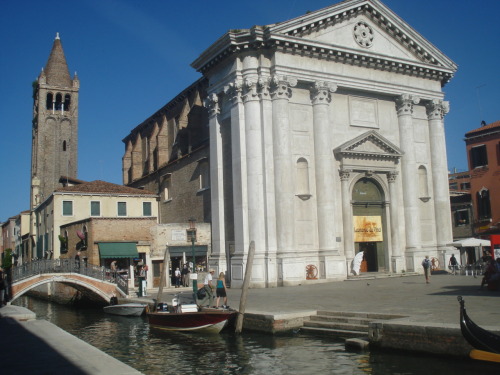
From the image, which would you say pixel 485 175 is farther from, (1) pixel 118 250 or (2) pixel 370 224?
(1) pixel 118 250

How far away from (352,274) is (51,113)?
4932cm

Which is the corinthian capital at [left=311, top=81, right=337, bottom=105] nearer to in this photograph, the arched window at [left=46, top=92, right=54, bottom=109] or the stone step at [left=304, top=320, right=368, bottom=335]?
the stone step at [left=304, top=320, right=368, bottom=335]

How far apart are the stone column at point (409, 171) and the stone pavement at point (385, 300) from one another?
562 cm

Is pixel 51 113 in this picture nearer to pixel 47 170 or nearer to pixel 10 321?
pixel 47 170

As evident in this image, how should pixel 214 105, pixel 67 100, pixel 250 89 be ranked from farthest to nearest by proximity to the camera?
1. pixel 67 100
2. pixel 214 105
3. pixel 250 89

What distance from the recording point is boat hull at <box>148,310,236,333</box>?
14906 millimetres

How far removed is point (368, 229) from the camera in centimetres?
2736

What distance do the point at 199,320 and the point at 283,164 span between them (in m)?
10.6

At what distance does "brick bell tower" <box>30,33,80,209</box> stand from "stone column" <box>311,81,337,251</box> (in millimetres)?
43270

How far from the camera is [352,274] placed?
25.7 m

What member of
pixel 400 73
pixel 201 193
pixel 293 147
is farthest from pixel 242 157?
pixel 400 73

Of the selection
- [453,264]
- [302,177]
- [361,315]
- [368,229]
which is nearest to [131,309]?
[302,177]

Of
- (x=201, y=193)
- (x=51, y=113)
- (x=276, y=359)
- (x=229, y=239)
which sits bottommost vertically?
(x=276, y=359)

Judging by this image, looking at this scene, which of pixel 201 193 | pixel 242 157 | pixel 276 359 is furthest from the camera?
pixel 201 193
